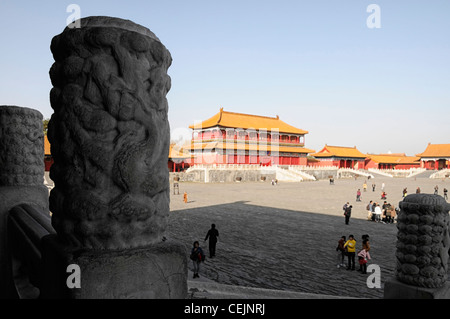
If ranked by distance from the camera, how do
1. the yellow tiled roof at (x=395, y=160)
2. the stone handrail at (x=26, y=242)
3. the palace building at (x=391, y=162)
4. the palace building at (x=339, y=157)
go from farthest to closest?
1. the yellow tiled roof at (x=395, y=160)
2. the palace building at (x=391, y=162)
3. the palace building at (x=339, y=157)
4. the stone handrail at (x=26, y=242)

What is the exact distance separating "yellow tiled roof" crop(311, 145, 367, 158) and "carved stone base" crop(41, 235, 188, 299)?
67.2 m

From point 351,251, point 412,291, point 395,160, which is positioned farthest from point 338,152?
point 412,291

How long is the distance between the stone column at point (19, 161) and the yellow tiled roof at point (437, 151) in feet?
255

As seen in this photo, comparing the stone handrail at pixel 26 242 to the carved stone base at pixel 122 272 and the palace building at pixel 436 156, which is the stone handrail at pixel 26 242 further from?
the palace building at pixel 436 156

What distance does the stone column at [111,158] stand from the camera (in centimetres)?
150

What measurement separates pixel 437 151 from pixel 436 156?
1.70 meters

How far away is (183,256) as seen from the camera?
1654 millimetres

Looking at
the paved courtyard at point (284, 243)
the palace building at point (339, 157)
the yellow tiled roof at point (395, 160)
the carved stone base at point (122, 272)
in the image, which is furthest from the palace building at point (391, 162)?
the carved stone base at point (122, 272)

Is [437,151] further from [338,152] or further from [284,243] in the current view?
[284,243]

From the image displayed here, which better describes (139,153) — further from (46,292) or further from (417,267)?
(417,267)

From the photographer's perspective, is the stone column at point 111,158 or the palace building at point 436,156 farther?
the palace building at point 436,156

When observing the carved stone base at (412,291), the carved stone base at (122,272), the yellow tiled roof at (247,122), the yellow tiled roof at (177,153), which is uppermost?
the yellow tiled roof at (247,122)

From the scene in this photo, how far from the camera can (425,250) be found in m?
4.27

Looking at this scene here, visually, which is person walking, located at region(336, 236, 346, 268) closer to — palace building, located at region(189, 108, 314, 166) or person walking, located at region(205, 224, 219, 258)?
person walking, located at region(205, 224, 219, 258)
